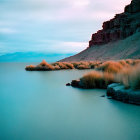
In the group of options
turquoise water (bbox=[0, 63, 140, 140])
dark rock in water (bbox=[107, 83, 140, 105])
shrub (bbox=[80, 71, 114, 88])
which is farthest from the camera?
shrub (bbox=[80, 71, 114, 88])

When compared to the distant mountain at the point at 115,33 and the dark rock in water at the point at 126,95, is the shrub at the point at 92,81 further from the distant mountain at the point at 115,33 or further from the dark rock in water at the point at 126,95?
the distant mountain at the point at 115,33

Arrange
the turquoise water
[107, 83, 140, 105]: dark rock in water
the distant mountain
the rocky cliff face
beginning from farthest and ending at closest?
the rocky cliff face → the distant mountain → [107, 83, 140, 105]: dark rock in water → the turquoise water

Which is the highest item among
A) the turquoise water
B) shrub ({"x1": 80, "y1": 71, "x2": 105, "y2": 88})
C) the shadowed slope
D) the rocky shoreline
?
the shadowed slope

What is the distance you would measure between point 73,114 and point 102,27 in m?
88.7

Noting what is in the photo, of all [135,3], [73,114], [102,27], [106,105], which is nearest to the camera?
[73,114]

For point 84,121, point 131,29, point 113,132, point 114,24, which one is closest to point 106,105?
point 84,121

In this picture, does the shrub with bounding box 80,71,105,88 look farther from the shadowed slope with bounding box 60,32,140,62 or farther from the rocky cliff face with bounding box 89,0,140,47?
Answer: the rocky cliff face with bounding box 89,0,140,47

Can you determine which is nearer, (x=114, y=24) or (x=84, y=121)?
(x=84, y=121)

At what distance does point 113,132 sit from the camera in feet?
13.2

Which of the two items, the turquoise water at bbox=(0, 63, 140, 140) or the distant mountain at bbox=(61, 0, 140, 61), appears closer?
the turquoise water at bbox=(0, 63, 140, 140)

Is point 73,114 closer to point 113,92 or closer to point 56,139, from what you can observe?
point 56,139

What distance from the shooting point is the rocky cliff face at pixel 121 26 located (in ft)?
237

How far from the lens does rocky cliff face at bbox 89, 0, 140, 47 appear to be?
237 ft

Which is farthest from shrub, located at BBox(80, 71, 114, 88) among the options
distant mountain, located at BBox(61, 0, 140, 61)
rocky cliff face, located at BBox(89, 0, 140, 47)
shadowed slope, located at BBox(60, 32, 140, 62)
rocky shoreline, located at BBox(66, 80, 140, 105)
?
rocky cliff face, located at BBox(89, 0, 140, 47)
